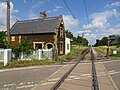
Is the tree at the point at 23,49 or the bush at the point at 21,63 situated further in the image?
the tree at the point at 23,49

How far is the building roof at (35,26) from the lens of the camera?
3597cm

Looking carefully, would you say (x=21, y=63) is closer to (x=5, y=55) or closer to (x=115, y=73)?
(x=5, y=55)

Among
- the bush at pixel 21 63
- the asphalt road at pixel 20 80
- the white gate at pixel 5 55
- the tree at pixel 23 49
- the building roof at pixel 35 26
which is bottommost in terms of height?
the asphalt road at pixel 20 80

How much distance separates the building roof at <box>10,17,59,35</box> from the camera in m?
36.0

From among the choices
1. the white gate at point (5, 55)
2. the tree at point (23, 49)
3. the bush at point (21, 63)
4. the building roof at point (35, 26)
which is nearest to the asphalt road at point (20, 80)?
the bush at point (21, 63)

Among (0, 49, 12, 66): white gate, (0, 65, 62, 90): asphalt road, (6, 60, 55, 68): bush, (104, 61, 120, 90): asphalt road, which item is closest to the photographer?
(0, 65, 62, 90): asphalt road

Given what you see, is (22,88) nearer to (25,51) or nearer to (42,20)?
(25,51)

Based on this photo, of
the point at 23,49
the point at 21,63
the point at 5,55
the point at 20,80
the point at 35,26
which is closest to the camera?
the point at 20,80

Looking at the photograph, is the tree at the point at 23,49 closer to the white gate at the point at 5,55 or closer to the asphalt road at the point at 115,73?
the white gate at the point at 5,55

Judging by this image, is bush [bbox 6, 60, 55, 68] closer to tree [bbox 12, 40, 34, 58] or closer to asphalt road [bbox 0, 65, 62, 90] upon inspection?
tree [bbox 12, 40, 34, 58]

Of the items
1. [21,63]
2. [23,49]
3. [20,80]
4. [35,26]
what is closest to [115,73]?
[20,80]

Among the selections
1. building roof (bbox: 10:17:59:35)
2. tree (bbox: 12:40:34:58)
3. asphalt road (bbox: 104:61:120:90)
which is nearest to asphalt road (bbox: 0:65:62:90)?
asphalt road (bbox: 104:61:120:90)

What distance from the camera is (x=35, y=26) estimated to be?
3806 centimetres

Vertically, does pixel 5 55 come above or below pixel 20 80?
above
